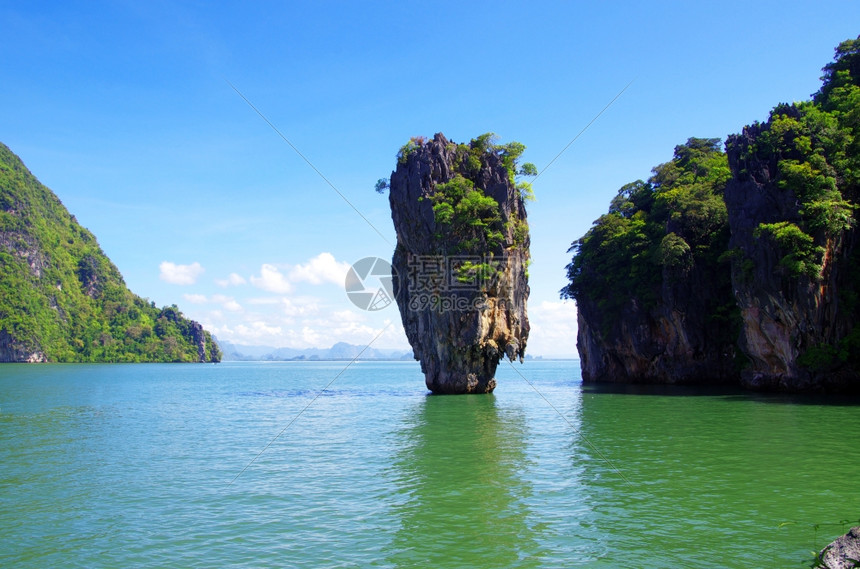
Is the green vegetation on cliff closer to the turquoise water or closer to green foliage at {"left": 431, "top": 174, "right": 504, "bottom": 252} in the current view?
green foliage at {"left": 431, "top": 174, "right": 504, "bottom": 252}

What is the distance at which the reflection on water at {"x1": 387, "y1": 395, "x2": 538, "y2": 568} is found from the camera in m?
9.28

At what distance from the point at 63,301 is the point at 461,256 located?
13751 centimetres

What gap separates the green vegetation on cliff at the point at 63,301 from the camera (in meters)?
126

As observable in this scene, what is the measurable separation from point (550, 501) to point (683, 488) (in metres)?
2.96

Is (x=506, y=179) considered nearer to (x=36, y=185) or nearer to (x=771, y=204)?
(x=771, y=204)

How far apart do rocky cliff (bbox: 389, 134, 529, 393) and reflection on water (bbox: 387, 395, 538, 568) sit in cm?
1327

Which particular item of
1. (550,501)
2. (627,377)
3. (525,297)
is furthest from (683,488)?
(627,377)

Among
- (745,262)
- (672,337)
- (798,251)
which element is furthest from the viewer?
(672,337)

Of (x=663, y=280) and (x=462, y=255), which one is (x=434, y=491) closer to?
(x=462, y=255)

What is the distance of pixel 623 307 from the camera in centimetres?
4719

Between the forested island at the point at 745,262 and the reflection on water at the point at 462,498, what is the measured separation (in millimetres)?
18512

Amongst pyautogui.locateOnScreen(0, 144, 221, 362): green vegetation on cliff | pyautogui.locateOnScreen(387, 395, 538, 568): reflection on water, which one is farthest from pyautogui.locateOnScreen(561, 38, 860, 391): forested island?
pyautogui.locateOnScreen(0, 144, 221, 362): green vegetation on cliff

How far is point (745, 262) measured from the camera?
3394cm

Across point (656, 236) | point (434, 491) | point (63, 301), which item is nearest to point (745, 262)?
point (656, 236)
